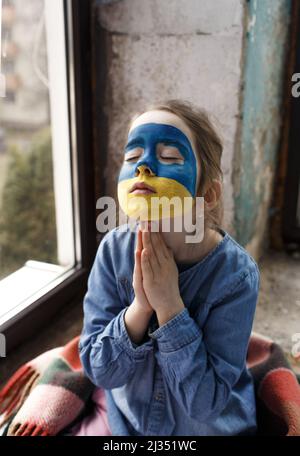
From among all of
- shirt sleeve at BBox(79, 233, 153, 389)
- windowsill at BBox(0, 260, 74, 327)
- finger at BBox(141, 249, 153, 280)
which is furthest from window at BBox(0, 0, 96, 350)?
finger at BBox(141, 249, 153, 280)

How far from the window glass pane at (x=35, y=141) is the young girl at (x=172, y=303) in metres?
0.34

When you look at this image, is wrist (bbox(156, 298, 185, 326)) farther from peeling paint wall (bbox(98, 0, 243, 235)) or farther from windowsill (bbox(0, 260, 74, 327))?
windowsill (bbox(0, 260, 74, 327))

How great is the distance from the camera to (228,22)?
2.39 feet

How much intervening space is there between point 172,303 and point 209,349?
0.30 ft

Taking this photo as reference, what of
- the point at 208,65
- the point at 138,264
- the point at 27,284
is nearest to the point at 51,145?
the point at 27,284

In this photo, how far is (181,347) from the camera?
2.01 feet

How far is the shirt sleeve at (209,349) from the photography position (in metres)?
0.61

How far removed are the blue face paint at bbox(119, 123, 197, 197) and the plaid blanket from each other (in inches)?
17.0

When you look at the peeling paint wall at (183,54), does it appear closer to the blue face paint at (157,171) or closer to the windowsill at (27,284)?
the blue face paint at (157,171)

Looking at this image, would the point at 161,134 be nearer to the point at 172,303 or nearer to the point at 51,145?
the point at 172,303

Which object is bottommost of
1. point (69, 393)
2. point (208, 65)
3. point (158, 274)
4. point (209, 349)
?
point (69, 393)

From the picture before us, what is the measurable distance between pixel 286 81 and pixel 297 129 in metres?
0.13

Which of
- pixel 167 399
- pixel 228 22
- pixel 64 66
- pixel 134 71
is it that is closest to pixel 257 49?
pixel 228 22

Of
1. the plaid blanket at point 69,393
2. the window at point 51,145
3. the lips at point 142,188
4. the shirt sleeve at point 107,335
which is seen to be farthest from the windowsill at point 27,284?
the lips at point 142,188
